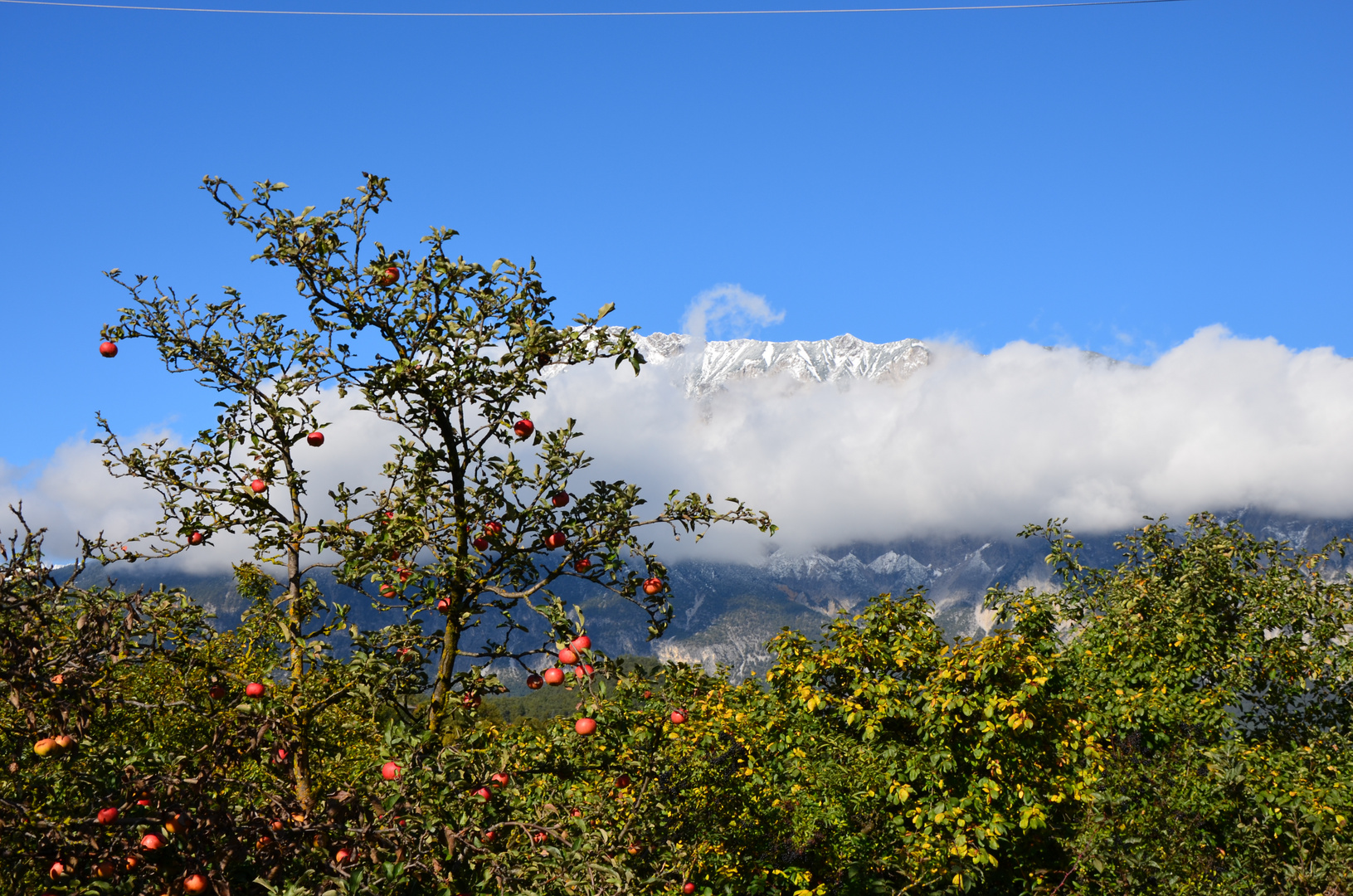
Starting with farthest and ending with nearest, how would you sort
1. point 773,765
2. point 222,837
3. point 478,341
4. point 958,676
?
point 773,765
point 958,676
point 478,341
point 222,837

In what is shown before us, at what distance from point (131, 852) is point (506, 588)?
2.98 m

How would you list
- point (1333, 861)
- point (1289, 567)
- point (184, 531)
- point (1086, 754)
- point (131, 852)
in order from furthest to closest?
point (1289, 567) < point (1086, 754) < point (1333, 861) < point (184, 531) < point (131, 852)

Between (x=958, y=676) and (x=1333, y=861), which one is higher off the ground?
(x=958, y=676)

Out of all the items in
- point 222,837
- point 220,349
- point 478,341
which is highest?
point 220,349

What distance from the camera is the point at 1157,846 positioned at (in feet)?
41.0

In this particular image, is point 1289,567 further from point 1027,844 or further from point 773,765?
point 773,765

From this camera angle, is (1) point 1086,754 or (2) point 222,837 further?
(1) point 1086,754

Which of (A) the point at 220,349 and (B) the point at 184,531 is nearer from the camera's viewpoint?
(B) the point at 184,531

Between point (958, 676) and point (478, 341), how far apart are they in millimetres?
9046

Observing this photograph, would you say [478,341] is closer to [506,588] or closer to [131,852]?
[506,588]

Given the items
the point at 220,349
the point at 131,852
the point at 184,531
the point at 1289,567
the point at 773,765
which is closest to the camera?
the point at 131,852

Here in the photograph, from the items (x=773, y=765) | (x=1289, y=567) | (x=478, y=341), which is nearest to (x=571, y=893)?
(x=478, y=341)

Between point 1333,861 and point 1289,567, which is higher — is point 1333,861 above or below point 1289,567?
below

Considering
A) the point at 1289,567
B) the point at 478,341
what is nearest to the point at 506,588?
the point at 478,341
